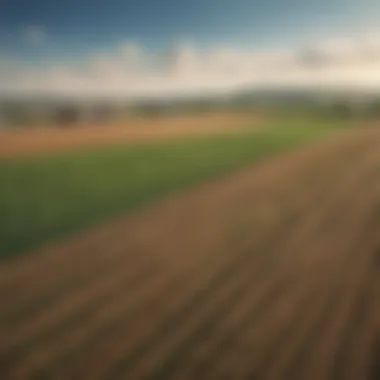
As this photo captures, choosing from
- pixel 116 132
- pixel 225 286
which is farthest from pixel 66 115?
pixel 225 286

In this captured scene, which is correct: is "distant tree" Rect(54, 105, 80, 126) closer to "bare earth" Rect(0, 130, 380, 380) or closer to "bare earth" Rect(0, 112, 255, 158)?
"bare earth" Rect(0, 112, 255, 158)

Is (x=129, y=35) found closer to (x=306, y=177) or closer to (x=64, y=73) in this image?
(x=64, y=73)

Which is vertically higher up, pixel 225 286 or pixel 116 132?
pixel 116 132

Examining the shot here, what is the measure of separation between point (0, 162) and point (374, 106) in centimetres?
95

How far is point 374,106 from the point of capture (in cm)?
127

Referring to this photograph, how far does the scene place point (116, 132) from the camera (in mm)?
1238

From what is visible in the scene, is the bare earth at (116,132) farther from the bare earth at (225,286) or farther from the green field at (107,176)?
the bare earth at (225,286)

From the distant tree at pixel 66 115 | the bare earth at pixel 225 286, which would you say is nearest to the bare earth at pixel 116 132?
the distant tree at pixel 66 115

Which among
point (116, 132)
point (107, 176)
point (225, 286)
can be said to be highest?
point (116, 132)

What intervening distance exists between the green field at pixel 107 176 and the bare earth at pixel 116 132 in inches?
0.9

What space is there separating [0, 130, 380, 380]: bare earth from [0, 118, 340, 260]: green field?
4cm

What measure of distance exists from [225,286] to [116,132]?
469mm

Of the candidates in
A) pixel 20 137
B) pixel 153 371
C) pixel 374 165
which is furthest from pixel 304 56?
pixel 153 371

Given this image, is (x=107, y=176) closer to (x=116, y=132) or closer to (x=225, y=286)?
(x=116, y=132)
